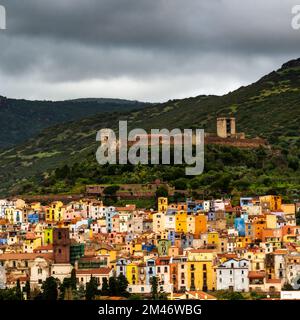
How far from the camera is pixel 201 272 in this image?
3572 cm

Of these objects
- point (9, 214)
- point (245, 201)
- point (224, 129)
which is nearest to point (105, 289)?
point (245, 201)

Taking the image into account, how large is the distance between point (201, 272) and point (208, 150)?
82.2 feet

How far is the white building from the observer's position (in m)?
34.6

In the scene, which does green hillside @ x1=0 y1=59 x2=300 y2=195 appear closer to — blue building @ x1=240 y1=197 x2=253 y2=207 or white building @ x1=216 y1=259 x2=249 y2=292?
blue building @ x1=240 y1=197 x2=253 y2=207

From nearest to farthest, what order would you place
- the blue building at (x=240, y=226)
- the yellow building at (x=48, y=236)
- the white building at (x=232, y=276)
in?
the white building at (x=232, y=276), the yellow building at (x=48, y=236), the blue building at (x=240, y=226)

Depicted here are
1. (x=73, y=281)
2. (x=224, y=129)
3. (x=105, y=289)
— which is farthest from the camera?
(x=224, y=129)

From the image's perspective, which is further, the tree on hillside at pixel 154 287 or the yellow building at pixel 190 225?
the yellow building at pixel 190 225

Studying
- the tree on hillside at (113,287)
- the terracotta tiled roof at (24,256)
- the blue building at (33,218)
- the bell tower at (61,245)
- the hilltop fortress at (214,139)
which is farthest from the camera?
the hilltop fortress at (214,139)

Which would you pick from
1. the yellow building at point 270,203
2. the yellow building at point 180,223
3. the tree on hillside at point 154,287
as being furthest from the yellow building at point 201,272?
the yellow building at point 270,203

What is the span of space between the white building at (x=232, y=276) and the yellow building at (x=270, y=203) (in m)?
12.9

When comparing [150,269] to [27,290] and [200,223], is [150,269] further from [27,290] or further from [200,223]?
[200,223]

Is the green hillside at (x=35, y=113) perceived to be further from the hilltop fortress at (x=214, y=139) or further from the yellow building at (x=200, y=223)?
the yellow building at (x=200, y=223)

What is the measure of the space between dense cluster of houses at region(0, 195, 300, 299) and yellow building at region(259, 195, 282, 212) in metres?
0.05

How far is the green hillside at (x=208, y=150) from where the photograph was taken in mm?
56125
